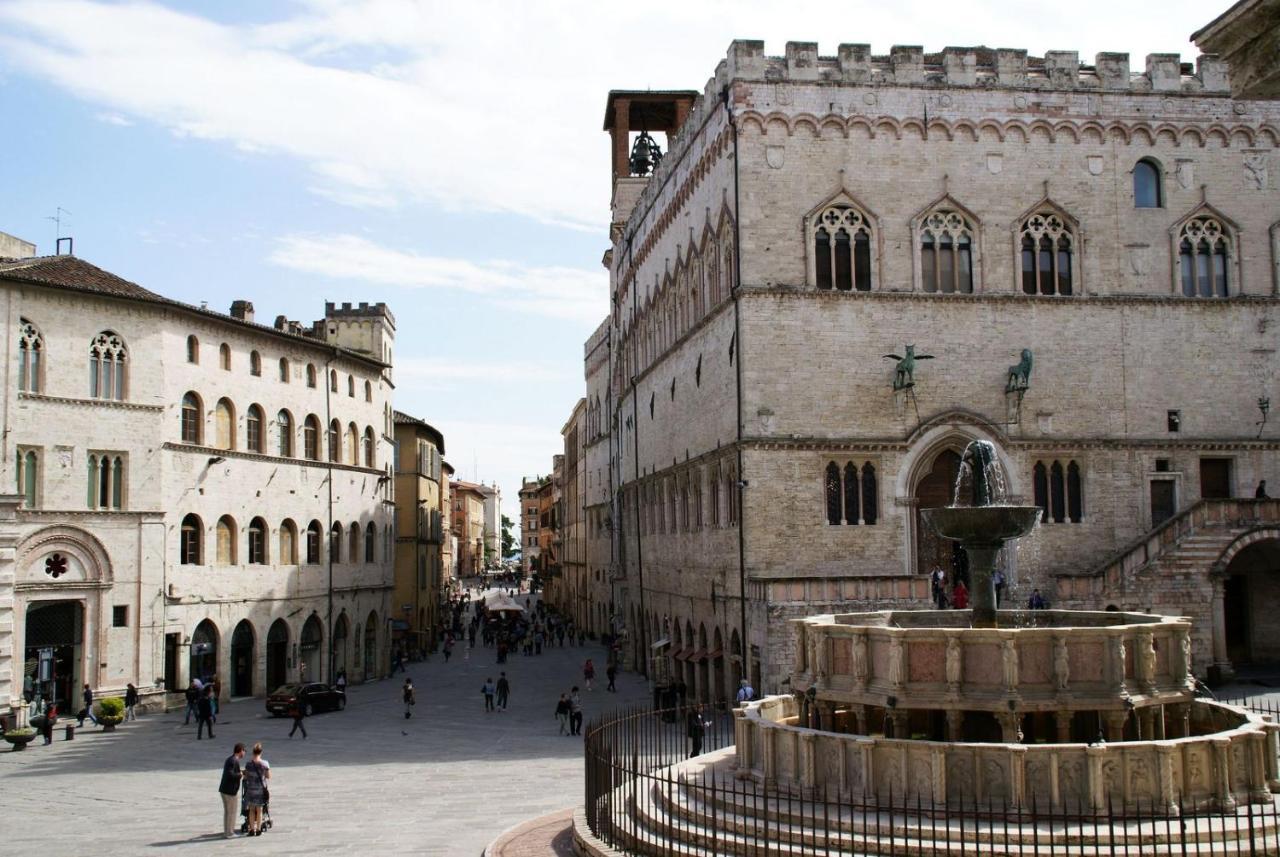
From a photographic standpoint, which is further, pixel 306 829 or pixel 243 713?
pixel 243 713

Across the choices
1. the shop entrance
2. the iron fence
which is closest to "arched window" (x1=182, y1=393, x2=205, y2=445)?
the shop entrance

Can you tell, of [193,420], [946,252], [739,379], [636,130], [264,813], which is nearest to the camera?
[264,813]

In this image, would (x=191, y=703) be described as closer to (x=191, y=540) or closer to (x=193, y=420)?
(x=191, y=540)

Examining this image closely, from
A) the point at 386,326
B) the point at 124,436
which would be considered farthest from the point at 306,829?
the point at 386,326

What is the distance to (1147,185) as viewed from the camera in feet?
123

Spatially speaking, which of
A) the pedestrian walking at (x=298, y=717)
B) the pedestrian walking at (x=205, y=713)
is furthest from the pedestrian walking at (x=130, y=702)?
the pedestrian walking at (x=298, y=717)

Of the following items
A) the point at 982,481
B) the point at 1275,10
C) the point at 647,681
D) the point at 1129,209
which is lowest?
the point at 647,681

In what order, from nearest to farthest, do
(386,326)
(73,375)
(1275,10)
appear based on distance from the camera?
(1275,10) < (73,375) < (386,326)

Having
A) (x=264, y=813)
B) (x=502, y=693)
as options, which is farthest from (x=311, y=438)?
(x=264, y=813)

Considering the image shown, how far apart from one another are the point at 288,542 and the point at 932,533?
23636mm

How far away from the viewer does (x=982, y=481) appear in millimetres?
19750

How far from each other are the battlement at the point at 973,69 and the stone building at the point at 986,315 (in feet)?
0.24

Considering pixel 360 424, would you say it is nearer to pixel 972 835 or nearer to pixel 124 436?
pixel 124 436

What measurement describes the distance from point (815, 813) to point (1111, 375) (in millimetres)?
24733
